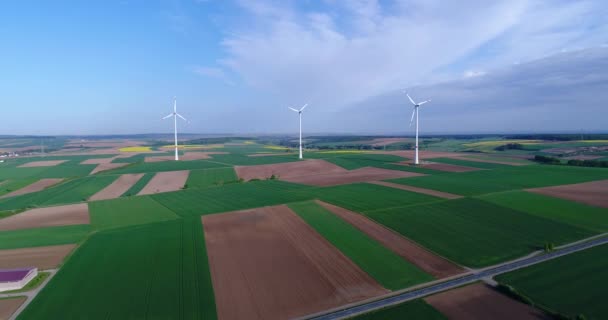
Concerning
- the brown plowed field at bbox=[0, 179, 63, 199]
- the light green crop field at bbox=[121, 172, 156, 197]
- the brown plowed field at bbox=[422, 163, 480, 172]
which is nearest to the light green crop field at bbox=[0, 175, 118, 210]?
the brown plowed field at bbox=[0, 179, 63, 199]

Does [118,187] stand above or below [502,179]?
below

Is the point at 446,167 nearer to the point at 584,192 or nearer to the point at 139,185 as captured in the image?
the point at 584,192

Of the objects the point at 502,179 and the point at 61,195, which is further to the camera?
the point at 502,179

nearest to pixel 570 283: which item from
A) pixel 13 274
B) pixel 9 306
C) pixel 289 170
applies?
pixel 9 306

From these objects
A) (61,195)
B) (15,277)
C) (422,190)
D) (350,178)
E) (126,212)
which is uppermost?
(350,178)

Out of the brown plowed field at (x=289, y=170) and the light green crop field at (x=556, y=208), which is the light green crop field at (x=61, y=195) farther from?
the light green crop field at (x=556, y=208)

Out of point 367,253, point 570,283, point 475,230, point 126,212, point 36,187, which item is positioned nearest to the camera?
point 570,283

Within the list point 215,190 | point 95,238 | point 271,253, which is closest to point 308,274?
point 271,253
